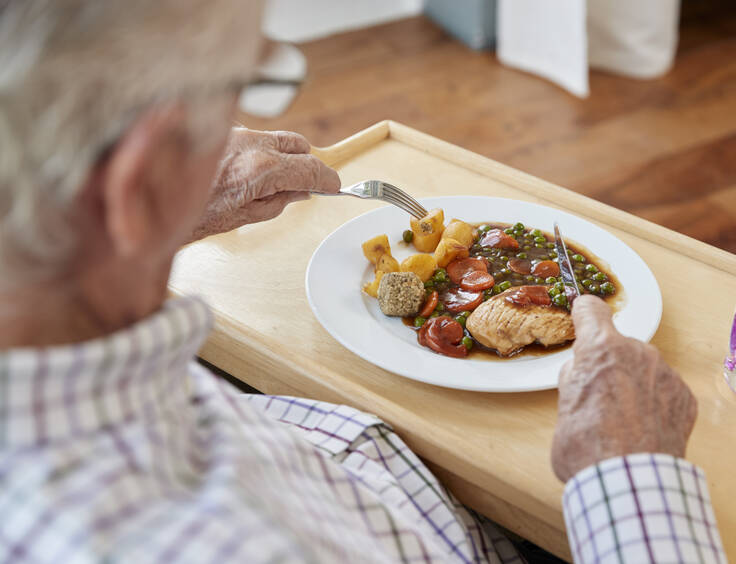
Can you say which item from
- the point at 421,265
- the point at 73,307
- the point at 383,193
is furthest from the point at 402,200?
the point at 73,307

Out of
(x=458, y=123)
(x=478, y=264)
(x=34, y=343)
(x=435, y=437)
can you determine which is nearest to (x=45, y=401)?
(x=34, y=343)

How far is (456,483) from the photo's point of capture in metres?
0.93

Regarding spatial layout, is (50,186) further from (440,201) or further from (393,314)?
(440,201)

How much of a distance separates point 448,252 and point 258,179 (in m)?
0.28

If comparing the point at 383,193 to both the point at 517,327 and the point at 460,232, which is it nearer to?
the point at 460,232

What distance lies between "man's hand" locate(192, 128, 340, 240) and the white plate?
89 millimetres

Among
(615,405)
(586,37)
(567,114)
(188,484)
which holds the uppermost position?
(188,484)

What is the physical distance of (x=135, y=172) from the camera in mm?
506

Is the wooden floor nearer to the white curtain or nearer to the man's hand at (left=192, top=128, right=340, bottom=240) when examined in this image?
the white curtain

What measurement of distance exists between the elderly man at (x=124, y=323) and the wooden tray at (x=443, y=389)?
187 millimetres

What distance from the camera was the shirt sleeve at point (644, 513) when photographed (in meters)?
0.73

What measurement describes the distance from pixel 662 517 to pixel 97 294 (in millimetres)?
521

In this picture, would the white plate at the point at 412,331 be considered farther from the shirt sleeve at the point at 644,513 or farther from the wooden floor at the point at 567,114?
the wooden floor at the point at 567,114

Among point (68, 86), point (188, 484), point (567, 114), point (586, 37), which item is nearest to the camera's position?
point (68, 86)
